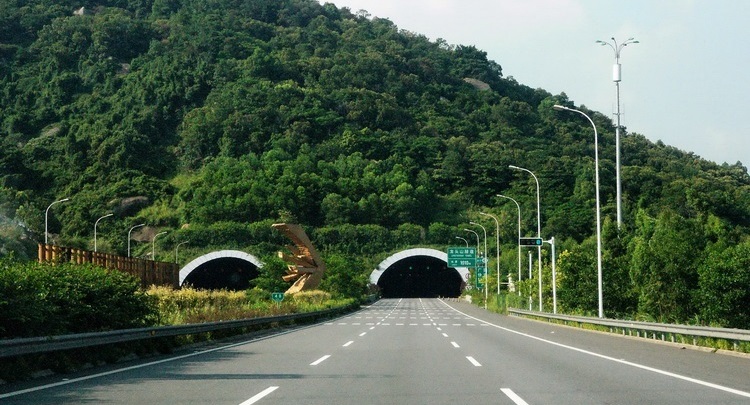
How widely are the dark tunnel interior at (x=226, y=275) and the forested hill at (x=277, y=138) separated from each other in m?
5.78

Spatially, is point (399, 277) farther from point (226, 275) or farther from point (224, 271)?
point (224, 271)

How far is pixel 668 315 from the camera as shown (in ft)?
93.1

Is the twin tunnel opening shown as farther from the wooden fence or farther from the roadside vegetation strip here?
the roadside vegetation strip

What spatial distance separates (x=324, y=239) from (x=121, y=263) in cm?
7189

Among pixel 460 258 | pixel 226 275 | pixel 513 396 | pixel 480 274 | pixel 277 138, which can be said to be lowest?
pixel 226 275

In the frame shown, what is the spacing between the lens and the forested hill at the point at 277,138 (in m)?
106

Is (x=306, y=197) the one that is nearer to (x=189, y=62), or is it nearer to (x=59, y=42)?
(x=189, y=62)

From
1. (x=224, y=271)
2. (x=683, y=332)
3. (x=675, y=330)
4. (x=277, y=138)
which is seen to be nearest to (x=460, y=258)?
(x=224, y=271)

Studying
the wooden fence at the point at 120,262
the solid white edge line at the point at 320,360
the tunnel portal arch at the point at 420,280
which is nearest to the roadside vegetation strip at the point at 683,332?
the solid white edge line at the point at 320,360

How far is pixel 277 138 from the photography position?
409 feet

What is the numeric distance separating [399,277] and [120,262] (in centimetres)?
9874

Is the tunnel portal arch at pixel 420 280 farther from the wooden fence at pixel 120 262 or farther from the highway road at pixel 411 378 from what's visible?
the highway road at pixel 411 378

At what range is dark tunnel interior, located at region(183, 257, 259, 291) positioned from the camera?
335 feet

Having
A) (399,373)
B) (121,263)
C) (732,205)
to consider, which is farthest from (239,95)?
(399,373)
